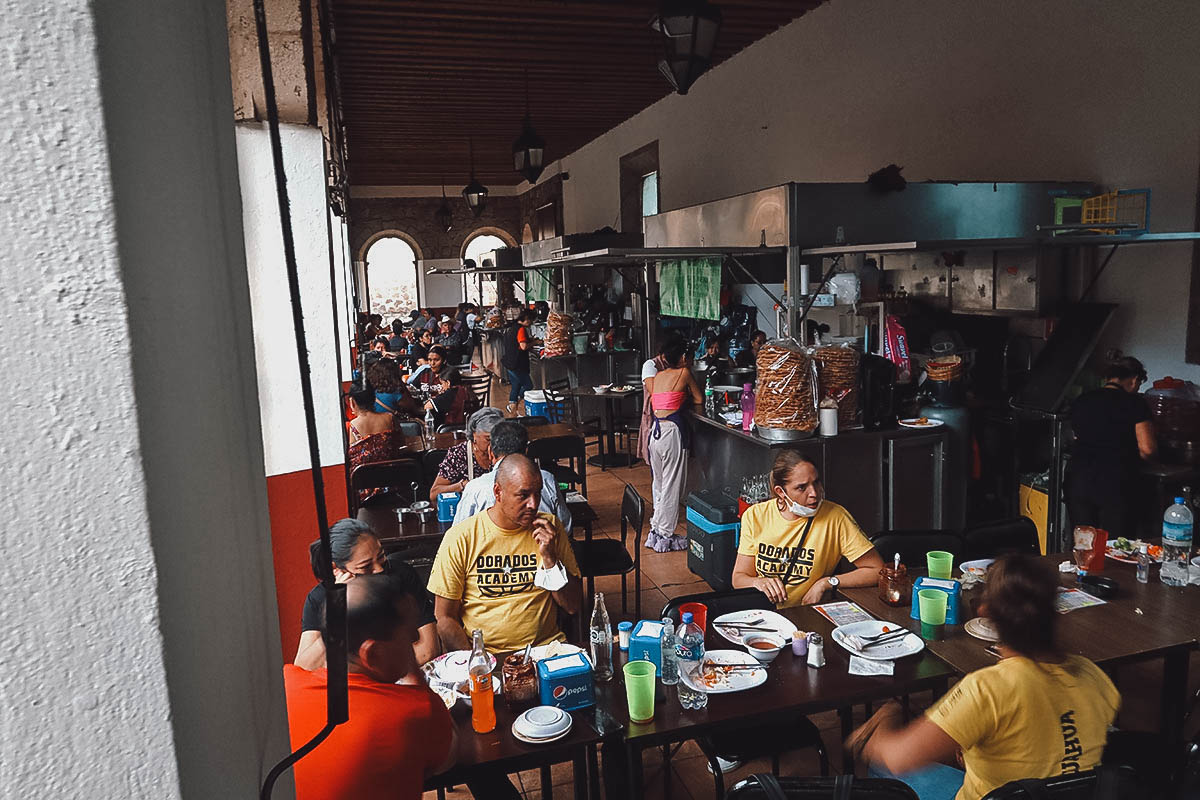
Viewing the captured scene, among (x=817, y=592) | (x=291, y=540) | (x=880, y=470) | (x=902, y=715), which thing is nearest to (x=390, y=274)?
(x=880, y=470)

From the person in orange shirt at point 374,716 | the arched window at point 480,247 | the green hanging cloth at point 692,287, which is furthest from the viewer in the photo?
the arched window at point 480,247

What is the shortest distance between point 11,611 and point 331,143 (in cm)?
834

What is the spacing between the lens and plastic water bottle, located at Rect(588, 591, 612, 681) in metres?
2.96

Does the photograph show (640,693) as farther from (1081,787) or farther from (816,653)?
(1081,787)

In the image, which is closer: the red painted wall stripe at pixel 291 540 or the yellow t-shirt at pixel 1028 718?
the yellow t-shirt at pixel 1028 718

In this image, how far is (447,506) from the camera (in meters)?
4.86

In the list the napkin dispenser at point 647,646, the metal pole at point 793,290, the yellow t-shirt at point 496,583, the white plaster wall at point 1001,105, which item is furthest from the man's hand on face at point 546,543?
the white plaster wall at point 1001,105

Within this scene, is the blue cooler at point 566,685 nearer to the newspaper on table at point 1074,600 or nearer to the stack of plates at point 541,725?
the stack of plates at point 541,725

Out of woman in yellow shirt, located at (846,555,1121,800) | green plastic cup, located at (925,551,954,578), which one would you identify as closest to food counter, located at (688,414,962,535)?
green plastic cup, located at (925,551,954,578)

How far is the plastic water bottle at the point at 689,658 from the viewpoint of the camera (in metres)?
2.77

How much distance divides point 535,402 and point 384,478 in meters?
4.96

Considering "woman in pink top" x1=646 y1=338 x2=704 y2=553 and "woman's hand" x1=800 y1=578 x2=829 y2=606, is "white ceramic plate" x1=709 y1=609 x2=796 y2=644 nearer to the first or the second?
"woman's hand" x1=800 y1=578 x2=829 y2=606

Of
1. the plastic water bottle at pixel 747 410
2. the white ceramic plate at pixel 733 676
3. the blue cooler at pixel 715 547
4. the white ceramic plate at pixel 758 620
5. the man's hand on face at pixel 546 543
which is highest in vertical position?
the plastic water bottle at pixel 747 410

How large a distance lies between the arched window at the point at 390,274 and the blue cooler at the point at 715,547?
18.4 meters
